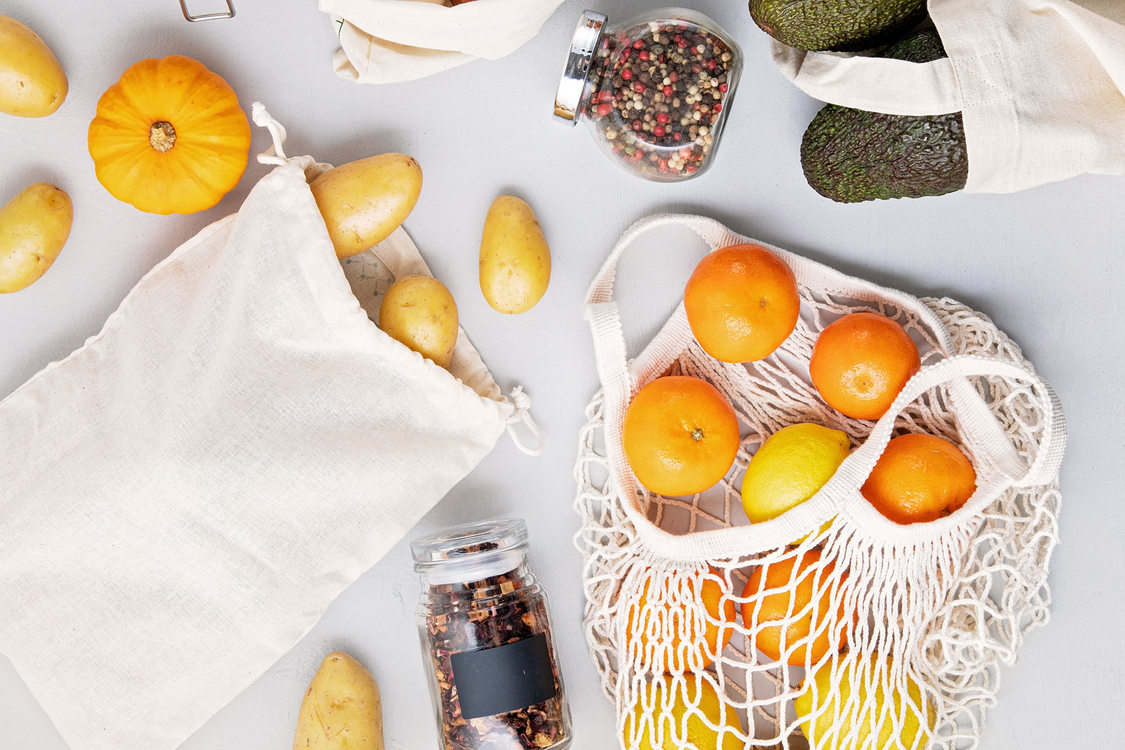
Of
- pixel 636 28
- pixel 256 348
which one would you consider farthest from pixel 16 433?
pixel 636 28

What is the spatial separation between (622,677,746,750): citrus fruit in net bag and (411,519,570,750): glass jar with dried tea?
8 cm

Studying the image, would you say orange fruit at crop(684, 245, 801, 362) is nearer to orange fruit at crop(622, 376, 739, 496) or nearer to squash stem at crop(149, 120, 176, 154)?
orange fruit at crop(622, 376, 739, 496)

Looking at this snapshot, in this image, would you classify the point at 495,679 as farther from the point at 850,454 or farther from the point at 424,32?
the point at 424,32

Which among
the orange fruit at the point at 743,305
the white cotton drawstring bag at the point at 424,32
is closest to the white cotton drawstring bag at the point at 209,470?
the white cotton drawstring bag at the point at 424,32

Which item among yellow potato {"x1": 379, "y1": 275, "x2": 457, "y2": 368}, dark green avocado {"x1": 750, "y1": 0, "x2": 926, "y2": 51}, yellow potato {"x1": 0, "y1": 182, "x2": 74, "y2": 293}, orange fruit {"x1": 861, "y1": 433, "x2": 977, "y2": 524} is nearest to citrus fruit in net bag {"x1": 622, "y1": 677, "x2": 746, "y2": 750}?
orange fruit {"x1": 861, "y1": 433, "x2": 977, "y2": 524}

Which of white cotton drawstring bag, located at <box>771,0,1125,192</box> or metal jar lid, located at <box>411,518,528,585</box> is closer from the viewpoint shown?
white cotton drawstring bag, located at <box>771,0,1125,192</box>

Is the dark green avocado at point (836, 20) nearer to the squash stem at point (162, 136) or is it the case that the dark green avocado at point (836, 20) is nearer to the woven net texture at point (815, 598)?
the woven net texture at point (815, 598)

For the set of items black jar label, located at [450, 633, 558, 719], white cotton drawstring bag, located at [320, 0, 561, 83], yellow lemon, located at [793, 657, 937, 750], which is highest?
white cotton drawstring bag, located at [320, 0, 561, 83]

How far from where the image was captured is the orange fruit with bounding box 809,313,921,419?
2.32ft

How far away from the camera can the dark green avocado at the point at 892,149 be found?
665mm

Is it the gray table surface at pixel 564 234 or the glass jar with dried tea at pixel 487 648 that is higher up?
the gray table surface at pixel 564 234

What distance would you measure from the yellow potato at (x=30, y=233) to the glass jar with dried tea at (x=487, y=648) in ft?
1.52

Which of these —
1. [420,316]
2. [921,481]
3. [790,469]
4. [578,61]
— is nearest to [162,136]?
[420,316]

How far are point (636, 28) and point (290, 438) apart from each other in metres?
0.50
